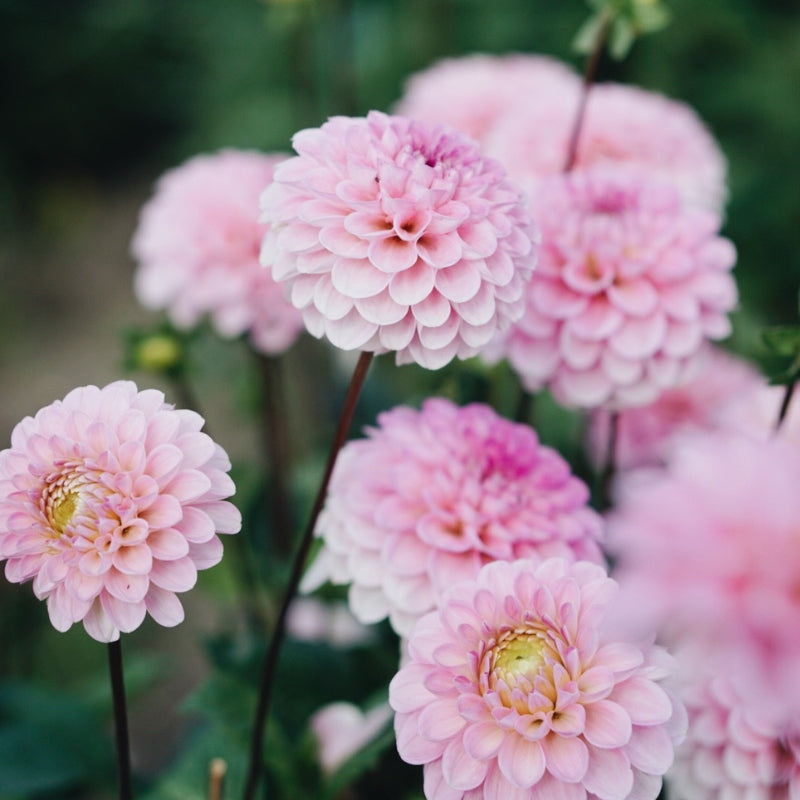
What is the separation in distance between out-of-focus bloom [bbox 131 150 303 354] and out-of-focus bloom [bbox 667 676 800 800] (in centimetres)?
43

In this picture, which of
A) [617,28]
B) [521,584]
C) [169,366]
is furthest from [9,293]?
[521,584]

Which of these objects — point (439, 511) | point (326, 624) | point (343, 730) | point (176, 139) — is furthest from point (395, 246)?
point (176, 139)

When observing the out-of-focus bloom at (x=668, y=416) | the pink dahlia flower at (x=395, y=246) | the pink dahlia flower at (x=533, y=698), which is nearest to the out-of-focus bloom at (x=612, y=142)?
the out-of-focus bloom at (x=668, y=416)

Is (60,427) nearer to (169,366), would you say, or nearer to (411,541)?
(411,541)

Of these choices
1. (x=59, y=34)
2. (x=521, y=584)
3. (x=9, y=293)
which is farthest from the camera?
(x=59, y=34)

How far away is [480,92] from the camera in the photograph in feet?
3.00

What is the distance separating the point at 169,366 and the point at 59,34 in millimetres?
2249

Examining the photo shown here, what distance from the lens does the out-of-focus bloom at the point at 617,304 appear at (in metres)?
0.56

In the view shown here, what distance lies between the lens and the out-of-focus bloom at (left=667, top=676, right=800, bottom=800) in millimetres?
424

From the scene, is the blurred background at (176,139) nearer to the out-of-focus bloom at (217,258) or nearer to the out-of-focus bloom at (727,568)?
the out-of-focus bloom at (217,258)

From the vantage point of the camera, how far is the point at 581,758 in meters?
0.38

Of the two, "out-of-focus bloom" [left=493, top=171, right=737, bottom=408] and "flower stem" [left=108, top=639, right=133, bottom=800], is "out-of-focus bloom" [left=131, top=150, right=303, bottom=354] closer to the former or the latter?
"out-of-focus bloom" [left=493, top=171, right=737, bottom=408]

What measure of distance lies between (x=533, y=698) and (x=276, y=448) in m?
0.50

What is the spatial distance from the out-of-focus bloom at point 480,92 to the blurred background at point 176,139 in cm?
19
